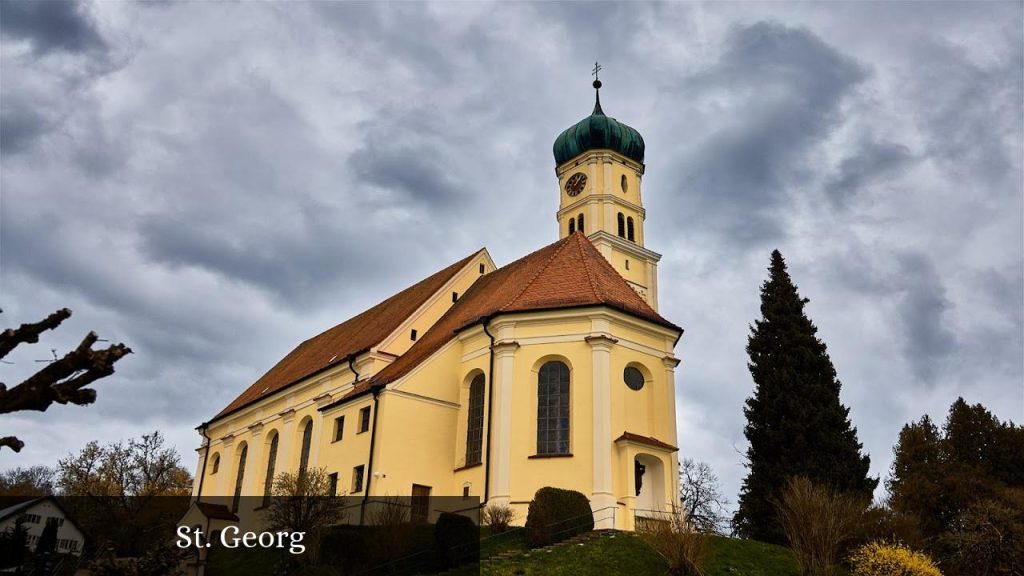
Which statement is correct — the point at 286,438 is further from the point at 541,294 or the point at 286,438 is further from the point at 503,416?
the point at 541,294

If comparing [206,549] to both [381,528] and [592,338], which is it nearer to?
[381,528]

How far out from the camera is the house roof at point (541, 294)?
25922 millimetres

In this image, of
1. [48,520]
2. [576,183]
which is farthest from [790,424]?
[48,520]

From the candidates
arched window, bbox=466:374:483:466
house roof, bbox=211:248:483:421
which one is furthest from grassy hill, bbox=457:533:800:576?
house roof, bbox=211:248:483:421

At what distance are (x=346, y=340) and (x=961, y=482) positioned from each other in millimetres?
24385

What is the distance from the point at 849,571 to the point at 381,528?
11.3 metres

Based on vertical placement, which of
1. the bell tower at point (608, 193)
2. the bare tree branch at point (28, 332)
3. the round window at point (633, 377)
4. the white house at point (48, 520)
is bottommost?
the bare tree branch at point (28, 332)

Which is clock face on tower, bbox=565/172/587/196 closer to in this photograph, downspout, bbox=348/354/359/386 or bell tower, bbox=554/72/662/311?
bell tower, bbox=554/72/662/311

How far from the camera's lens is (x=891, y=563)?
18.3 m

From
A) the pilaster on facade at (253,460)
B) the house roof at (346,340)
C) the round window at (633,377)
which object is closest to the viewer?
the round window at (633,377)

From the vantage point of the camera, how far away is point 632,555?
60.8 feet

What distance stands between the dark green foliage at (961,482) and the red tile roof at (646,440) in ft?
24.9

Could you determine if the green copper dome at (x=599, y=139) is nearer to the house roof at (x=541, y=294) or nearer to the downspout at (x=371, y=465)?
the house roof at (x=541, y=294)

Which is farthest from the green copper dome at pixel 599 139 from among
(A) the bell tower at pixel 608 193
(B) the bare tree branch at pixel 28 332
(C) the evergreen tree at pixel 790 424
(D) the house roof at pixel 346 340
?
(B) the bare tree branch at pixel 28 332
